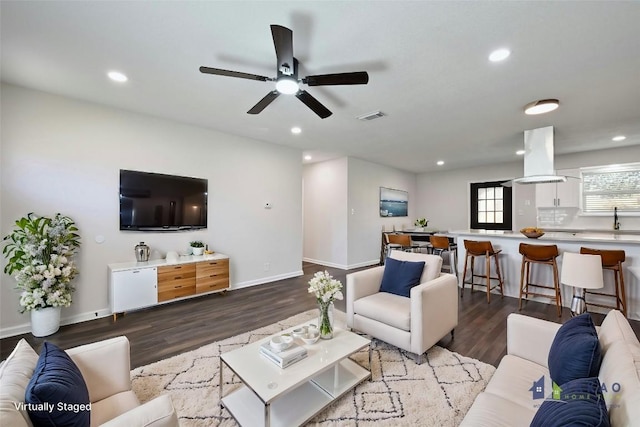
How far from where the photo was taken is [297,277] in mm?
5516

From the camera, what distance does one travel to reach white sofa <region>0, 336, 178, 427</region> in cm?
92

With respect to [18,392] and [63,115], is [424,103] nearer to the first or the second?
[18,392]

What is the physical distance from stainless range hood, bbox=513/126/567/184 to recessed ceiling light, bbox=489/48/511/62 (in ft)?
7.66

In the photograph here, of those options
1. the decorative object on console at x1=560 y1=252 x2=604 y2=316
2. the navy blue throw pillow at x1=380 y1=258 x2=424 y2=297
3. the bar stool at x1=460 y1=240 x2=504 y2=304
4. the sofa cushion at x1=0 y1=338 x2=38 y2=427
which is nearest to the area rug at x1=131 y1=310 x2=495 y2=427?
the navy blue throw pillow at x1=380 y1=258 x2=424 y2=297

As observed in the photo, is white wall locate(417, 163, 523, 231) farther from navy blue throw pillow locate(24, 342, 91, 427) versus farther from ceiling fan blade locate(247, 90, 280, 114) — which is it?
navy blue throw pillow locate(24, 342, 91, 427)

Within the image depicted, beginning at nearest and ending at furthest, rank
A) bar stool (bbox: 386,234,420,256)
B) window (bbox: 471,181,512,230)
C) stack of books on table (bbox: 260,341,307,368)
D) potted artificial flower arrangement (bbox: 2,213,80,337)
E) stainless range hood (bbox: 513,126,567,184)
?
stack of books on table (bbox: 260,341,307,368) → potted artificial flower arrangement (bbox: 2,213,80,337) → stainless range hood (bbox: 513,126,567,184) → bar stool (bbox: 386,234,420,256) → window (bbox: 471,181,512,230)

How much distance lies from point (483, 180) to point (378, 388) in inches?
280

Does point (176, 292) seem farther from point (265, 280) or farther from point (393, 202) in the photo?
point (393, 202)

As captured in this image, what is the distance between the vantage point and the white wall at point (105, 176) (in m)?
2.99

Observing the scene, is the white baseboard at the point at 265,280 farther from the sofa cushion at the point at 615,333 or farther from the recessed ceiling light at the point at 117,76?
the sofa cushion at the point at 615,333

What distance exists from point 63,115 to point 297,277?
4234mm

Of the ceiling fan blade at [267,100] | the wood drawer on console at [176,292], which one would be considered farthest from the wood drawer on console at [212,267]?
the ceiling fan blade at [267,100]

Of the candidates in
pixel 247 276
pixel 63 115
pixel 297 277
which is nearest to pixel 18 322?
pixel 63 115

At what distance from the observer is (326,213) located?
22.3 feet
